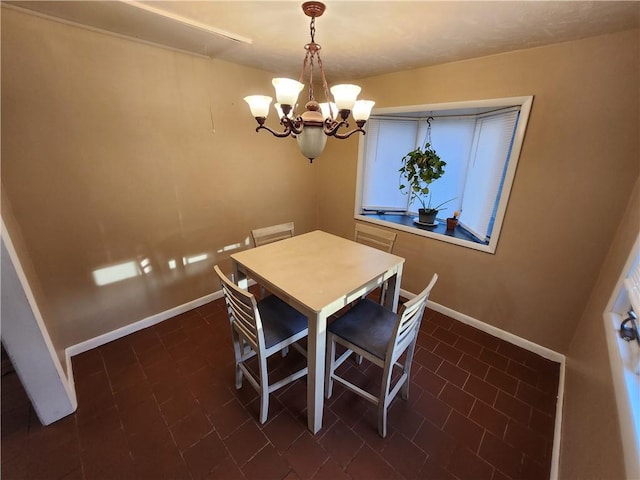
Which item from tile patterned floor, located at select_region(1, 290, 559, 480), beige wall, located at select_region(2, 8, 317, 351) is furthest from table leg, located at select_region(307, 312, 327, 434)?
beige wall, located at select_region(2, 8, 317, 351)

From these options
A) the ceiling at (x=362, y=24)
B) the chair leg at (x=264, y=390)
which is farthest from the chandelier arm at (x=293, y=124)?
the chair leg at (x=264, y=390)

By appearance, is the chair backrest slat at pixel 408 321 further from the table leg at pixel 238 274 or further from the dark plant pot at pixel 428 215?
the dark plant pot at pixel 428 215

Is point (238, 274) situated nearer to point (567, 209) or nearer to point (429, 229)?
point (429, 229)

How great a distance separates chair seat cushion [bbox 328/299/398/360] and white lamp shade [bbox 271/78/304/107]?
1.31 m

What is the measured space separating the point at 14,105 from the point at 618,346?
3.35 meters

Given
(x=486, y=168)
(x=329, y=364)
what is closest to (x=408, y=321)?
(x=329, y=364)

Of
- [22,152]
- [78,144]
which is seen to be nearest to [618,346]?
[78,144]

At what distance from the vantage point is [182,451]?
4.73 feet

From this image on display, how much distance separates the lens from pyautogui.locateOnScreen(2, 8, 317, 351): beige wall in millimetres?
1608

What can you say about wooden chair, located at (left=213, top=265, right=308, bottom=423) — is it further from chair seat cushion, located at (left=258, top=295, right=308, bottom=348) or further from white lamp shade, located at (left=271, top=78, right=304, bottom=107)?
white lamp shade, located at (left=271, top=78, right=304, bottom=107)

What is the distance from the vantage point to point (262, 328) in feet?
4.89

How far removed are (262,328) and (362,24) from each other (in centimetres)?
188

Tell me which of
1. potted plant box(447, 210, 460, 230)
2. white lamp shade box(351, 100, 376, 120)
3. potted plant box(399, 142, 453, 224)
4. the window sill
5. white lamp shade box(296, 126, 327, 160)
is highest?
white lamp shade box(351, 100, 376, 120)

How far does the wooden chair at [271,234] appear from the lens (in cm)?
221
